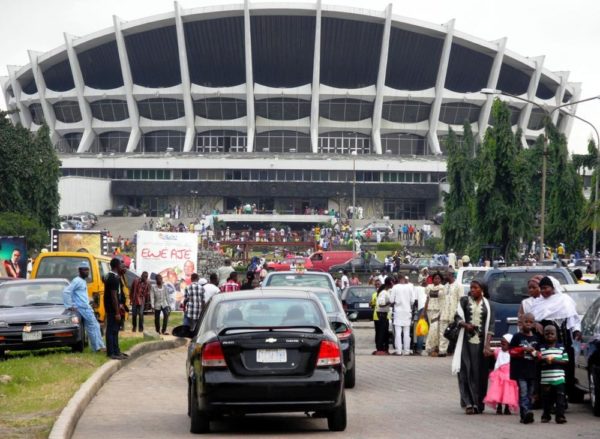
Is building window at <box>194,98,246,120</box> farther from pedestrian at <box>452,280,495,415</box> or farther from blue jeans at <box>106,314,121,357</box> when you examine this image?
pedestrian at <box>452,280,495,415</box>

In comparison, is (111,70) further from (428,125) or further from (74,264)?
(74,264)

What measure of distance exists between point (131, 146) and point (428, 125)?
26.0 meters

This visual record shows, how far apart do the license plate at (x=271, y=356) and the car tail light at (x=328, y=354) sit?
35 cm

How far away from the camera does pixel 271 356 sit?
1231cm

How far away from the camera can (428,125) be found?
112375 mm

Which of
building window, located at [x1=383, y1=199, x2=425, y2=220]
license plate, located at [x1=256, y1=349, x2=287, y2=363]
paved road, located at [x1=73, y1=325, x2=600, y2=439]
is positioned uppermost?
building window, located at [x1=383, y1=199, x2=425, y2=220]

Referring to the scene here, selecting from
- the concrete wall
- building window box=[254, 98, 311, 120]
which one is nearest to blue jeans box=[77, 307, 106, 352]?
the concrete wall

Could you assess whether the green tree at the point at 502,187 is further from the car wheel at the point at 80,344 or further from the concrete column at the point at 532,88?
the concrete column at the point at 532,88

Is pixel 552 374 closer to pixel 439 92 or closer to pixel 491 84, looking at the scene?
pixel 439 92

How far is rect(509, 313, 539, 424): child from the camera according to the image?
13891 millimetres

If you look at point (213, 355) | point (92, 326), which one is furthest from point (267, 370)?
point (92, 326)

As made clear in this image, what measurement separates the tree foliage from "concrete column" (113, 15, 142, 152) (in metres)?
31.5

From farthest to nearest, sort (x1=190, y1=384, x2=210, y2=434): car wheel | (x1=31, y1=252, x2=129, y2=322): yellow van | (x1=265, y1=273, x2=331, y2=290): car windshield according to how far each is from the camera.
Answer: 1. (x1=31, y1=252, x2=129, y2=322): yellow van
2. (x1=265, y1=273, x2=331, y2=290): car windshield
3. (x1=190, y1=384, x2=210, y2=434): car wheel

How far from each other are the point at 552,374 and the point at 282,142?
101 m
